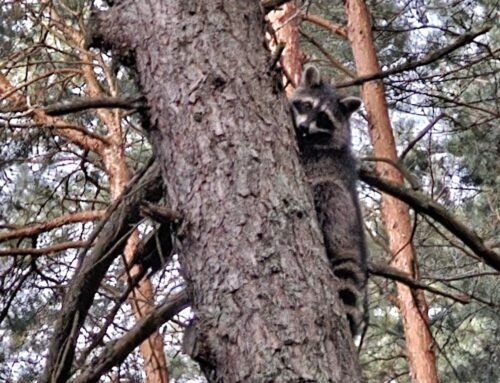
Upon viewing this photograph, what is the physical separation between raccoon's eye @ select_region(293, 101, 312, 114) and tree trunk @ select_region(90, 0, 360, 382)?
2.09 meters

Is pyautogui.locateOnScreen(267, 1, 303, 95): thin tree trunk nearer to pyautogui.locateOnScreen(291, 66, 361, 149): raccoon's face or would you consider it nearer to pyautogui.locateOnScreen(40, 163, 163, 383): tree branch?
pyautogui.locateOnScreen(291, 66, 361, 149): raccoon's face

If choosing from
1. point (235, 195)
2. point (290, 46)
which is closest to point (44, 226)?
point (290, 46)

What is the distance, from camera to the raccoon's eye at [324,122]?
17.9ft

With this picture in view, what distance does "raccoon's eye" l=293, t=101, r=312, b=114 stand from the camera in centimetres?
554

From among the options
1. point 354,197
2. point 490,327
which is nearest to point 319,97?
point 354,197

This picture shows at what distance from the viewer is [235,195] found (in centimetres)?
298

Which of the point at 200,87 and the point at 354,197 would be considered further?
the point at 354,197

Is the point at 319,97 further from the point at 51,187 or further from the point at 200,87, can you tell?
the point at 51,187

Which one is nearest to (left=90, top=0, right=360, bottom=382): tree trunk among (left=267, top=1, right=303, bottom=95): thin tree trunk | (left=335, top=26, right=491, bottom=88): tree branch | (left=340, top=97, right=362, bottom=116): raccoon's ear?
(left=335, top=26, right=491, bottom=88): tree branch

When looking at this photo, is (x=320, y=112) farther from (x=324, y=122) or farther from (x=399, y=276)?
(x=399, y=276)

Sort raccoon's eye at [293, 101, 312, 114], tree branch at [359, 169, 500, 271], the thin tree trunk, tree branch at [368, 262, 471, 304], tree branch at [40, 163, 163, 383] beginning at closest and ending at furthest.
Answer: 1. tree branch at [40, 163, 163, 383]
2. tree branch at [359, 169, 500, 271]
3. tree branch at [368, 262, 471, 304]
4. raccoon's eye at [293, 101, 312, 114]
5. the thin tree trunk

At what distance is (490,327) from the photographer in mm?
16344

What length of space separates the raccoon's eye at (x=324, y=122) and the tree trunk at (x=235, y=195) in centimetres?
204

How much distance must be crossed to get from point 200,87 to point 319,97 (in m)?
2.63
